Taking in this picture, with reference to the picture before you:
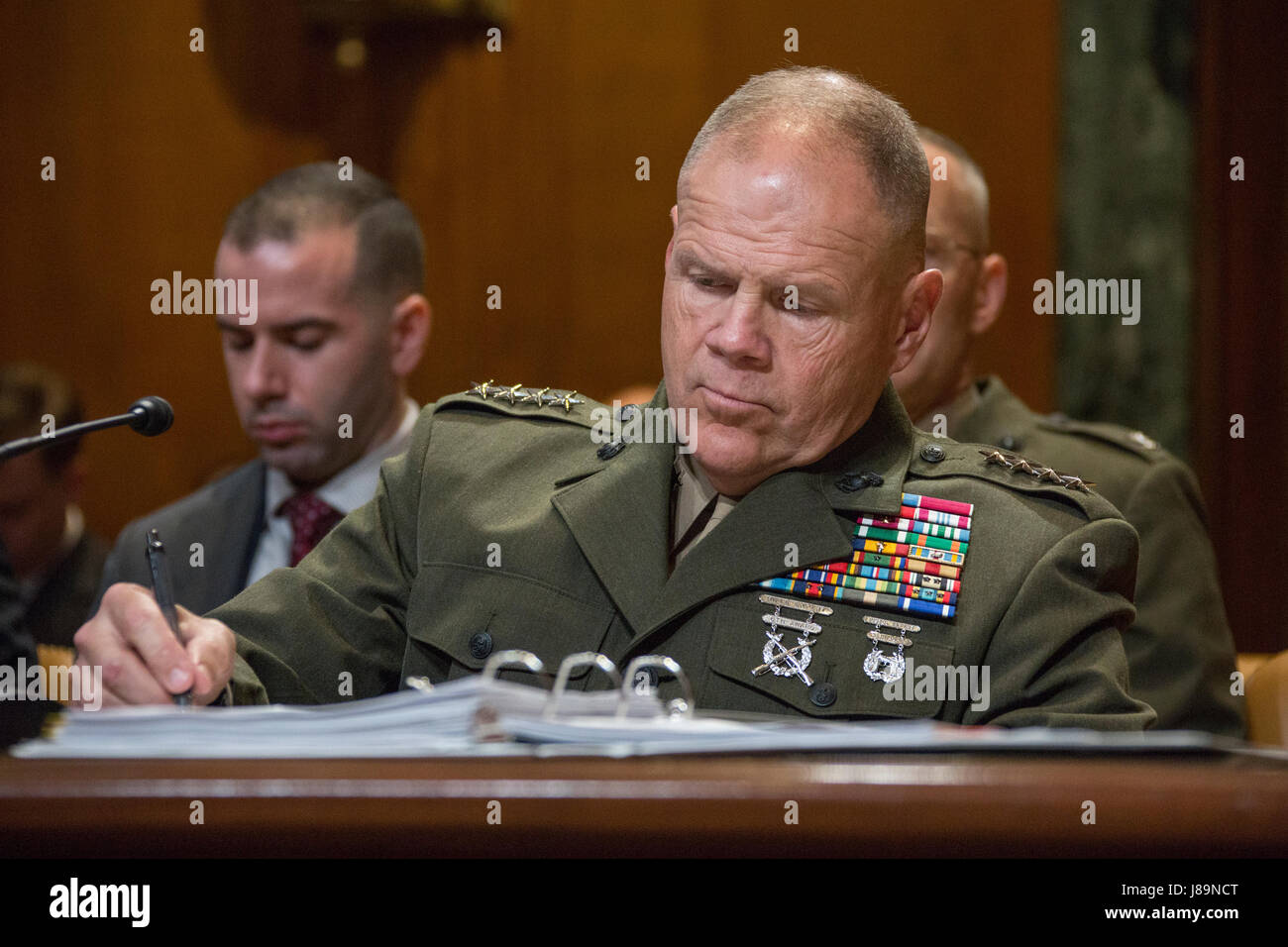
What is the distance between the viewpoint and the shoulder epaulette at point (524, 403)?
6.48 feet

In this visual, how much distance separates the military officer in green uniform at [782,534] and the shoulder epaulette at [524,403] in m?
0.17

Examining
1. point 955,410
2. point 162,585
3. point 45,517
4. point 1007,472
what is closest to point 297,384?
point 45,517

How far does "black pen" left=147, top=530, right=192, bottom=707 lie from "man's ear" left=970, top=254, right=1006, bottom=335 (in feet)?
6.46

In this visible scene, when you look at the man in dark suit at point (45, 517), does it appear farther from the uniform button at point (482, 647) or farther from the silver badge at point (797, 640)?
the silver badge at point (797, 640)

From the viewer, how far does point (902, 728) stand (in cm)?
98

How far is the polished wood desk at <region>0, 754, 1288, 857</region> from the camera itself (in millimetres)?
836

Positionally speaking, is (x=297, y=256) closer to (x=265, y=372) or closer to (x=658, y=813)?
(x=265, y=372)

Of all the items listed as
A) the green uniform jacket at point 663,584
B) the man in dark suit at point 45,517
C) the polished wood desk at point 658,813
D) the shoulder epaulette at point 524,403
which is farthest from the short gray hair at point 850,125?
the man in dark suit at point 45,517

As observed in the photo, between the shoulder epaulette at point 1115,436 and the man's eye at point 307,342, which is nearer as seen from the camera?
the shoulder epaulette at point 1115,436

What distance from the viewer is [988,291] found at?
3.00 m

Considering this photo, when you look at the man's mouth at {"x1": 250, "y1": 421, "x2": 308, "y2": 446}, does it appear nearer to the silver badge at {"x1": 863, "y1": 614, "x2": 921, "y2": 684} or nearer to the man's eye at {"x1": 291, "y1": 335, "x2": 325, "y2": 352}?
the man's eye at {"x1": 291, "y1": 335, "x2": 325, "y2": 352}

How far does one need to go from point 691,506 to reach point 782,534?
166 millimetres

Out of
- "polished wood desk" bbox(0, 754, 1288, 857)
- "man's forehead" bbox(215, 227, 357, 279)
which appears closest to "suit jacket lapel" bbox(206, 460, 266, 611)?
"man's forehead" bbox(215, 227, 357, 279)
